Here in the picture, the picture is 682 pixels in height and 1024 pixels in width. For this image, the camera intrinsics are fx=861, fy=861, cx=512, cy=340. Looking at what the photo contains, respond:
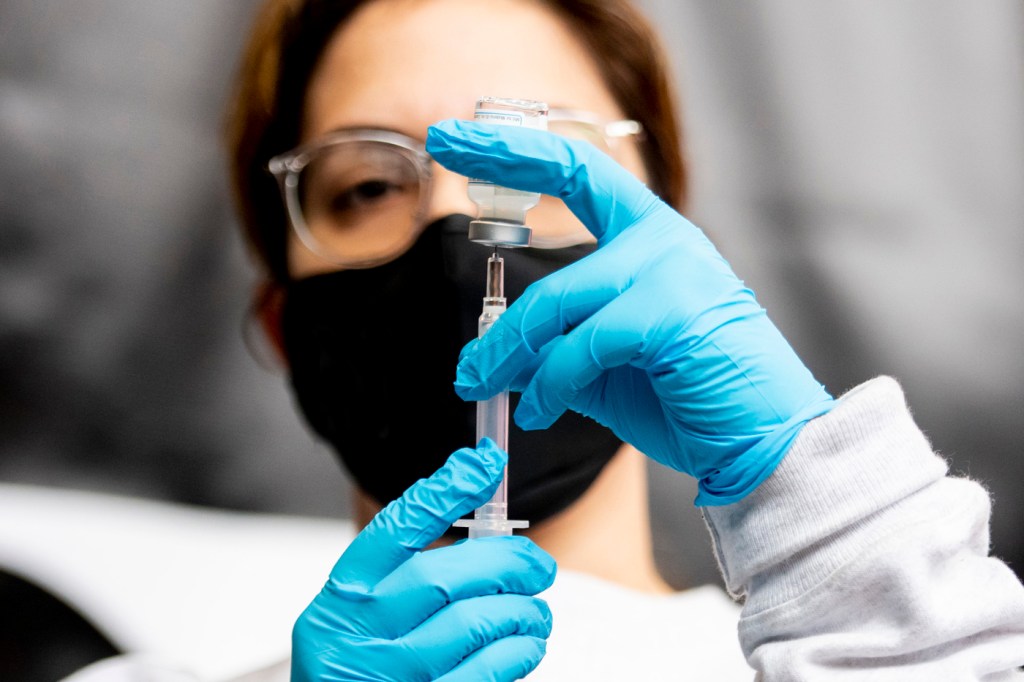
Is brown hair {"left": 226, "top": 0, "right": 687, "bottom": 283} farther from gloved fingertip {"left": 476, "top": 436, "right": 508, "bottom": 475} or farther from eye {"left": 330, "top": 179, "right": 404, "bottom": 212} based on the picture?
gloved fingertip {"left": 476, "top": 436, "right": 508, "bottom": 475}

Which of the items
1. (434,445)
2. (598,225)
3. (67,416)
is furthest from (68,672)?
(598,225)

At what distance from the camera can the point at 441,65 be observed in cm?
A: 126

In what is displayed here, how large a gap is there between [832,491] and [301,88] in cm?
103

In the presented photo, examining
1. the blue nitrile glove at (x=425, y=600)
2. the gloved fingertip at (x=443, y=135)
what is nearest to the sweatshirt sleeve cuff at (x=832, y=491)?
the blue nitrile glove at (x=425, y=600)

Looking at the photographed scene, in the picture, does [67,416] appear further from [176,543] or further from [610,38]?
[610,38]

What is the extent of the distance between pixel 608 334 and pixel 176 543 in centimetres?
79

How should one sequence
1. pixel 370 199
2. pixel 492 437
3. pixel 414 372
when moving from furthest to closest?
pixel 370 199, pixel 414 372, pixel 492 437

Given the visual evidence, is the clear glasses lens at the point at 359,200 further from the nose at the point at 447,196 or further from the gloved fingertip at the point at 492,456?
the gloved fingertip at the point at 492,456

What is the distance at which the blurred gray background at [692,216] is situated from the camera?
1.26m

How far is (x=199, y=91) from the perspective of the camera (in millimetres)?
1297

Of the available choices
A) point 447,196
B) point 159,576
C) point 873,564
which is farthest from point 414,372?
point 873,564

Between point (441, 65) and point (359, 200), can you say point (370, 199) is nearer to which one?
point (359, 200)

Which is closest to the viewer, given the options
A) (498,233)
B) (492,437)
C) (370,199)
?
(498,233)

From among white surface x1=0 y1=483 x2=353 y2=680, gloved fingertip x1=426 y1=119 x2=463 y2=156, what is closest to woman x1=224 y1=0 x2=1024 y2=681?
gloved fingertip x1=426 y1=119 x2=463 y2=156
